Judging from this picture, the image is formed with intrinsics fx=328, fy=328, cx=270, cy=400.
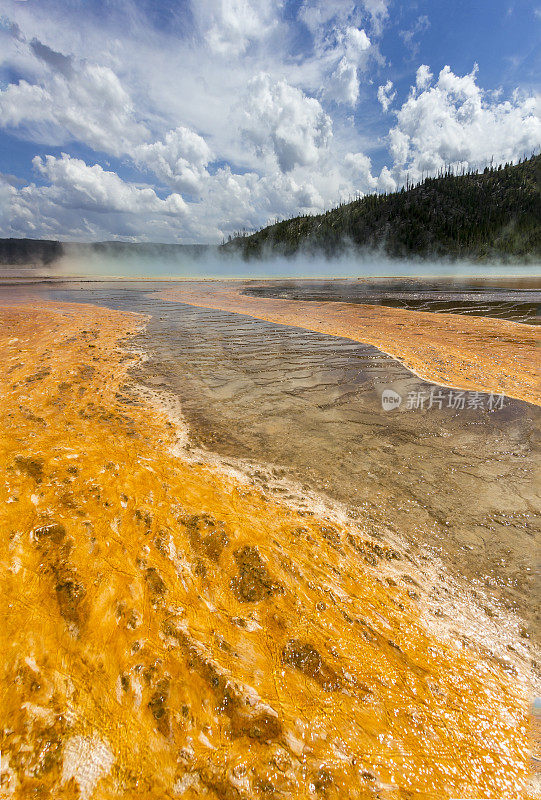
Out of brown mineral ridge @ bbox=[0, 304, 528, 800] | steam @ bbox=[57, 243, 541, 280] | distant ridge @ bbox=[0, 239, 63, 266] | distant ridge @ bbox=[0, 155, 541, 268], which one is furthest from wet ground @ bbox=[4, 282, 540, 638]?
distant ridge @ bbox=[0, 239, 63, 266]

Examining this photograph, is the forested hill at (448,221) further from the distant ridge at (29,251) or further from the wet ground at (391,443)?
the distant ridge at (29,251)

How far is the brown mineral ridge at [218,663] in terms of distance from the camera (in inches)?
74.1

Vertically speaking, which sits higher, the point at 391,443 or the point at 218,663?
the point at 391,443

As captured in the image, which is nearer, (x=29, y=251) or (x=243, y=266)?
(x=243, y=266)

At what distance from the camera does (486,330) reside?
14094 millimetres

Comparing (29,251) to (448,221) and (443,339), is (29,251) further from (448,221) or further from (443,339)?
(443,339)

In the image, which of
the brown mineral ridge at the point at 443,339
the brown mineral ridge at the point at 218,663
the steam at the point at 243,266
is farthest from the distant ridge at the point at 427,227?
the brown mineral ridge at the point at 218,663

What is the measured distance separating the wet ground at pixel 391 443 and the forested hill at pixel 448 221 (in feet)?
351

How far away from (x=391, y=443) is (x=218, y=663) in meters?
4.07

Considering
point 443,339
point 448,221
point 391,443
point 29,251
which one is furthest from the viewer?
point 29,251

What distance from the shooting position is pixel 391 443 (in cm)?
546

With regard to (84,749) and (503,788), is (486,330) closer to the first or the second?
(503,788)

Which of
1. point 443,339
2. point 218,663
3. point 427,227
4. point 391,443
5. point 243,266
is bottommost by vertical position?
point 218,663

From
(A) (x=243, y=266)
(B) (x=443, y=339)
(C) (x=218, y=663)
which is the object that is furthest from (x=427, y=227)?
(C) (x=218, y=663)
